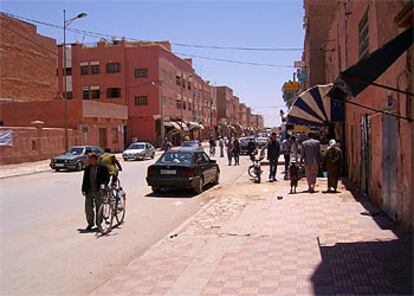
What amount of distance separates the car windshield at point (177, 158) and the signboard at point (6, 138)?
61.8ft

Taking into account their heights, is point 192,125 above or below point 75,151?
above

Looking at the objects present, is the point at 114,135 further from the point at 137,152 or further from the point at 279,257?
the point at 279,257

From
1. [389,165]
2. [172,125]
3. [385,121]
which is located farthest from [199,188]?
[172,125]

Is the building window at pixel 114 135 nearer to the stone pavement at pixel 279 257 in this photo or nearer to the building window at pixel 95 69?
the building window at pixel 95 69

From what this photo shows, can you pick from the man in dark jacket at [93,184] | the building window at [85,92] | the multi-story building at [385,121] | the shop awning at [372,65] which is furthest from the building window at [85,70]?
the shop awning at [372,65]

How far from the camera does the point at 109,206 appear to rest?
10.8 metres

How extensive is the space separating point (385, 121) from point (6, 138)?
1093 inches

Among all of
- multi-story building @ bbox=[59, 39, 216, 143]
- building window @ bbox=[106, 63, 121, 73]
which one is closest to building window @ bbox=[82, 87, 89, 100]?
multi-story building @ bbox=[59, 39, 216, 143]

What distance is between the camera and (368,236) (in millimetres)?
8758

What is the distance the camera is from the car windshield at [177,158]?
17250 millimetres

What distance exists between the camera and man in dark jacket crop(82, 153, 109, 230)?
1047 centimetres

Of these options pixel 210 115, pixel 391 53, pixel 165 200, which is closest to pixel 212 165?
pixel 165 200

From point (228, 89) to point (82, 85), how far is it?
232 feet

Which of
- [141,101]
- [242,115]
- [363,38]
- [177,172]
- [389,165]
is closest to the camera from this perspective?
[389,165]
